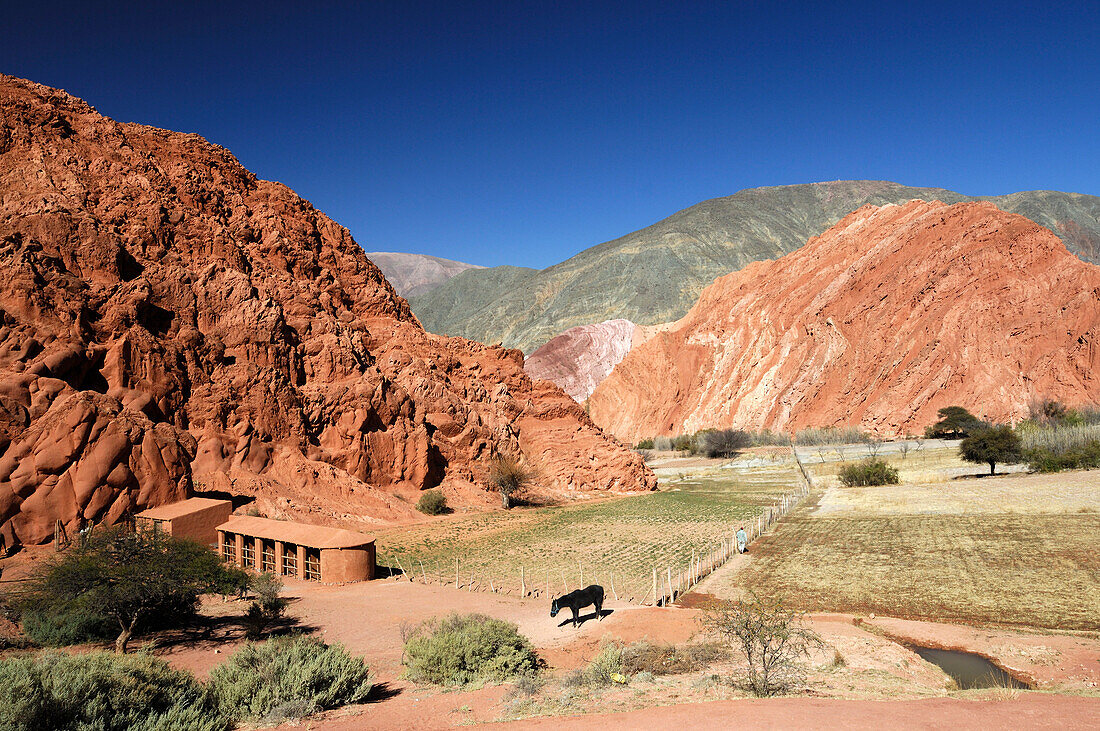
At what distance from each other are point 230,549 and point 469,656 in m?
14.4

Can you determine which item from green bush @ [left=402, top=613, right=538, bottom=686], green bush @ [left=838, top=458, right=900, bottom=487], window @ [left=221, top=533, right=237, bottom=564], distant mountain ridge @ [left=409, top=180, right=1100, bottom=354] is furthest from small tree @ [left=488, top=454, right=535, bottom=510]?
distant mountain ridge @ [left=409, top=180, right=1100, bottom=354]

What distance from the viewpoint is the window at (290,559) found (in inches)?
811

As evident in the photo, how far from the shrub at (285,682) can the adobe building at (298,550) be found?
9.68m

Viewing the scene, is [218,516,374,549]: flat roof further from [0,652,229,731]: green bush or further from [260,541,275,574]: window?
[0,652,229,731]: green bush

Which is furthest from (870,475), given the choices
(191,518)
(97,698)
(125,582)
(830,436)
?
(97,698)

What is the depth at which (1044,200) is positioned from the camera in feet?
642

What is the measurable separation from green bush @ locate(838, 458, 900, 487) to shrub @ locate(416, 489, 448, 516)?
26.9 metres

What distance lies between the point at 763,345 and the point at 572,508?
50.9m

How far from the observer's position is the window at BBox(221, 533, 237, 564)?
21.6 meters

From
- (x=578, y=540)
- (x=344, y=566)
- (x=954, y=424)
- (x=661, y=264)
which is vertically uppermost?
(x=661, y=264)

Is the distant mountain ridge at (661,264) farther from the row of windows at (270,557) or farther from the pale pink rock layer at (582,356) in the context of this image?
the row of windows at (270,557)

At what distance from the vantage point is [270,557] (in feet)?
69.3

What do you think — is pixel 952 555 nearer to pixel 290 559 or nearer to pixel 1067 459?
pixel 290 559

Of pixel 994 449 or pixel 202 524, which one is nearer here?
pixel 202 524
